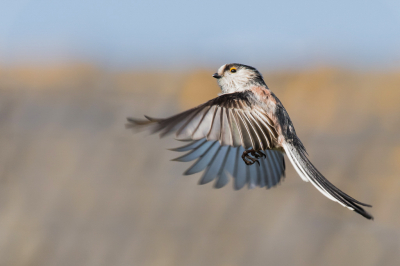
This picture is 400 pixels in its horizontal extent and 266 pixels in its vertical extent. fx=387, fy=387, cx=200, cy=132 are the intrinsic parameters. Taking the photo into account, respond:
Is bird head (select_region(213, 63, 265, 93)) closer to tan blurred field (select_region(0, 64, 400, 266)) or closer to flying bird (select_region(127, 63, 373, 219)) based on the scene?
flying bird (select_region(127, 63, 373, 219))

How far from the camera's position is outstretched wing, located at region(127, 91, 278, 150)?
1.09 metres

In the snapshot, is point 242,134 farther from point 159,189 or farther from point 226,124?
point 159,189

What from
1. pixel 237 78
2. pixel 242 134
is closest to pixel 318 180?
pixel 242 134

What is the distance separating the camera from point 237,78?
1711mm

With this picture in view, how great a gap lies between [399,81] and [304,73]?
2.25 meters

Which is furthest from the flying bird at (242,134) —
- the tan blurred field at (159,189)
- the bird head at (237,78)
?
the tan blurred field at (159,189)

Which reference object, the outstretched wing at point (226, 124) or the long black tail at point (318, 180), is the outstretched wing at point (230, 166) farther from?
the outstretched wing at point (226, 124)

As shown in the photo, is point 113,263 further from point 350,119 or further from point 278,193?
point 350,119

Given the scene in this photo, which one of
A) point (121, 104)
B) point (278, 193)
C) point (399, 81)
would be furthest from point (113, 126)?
point (399, 81)

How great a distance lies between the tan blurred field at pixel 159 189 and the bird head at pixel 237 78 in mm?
1201

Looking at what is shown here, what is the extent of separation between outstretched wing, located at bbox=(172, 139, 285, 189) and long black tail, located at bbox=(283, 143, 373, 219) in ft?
0.65

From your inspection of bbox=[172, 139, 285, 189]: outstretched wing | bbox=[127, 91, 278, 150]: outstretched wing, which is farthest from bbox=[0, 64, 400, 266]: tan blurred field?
bbox=[127, 91, 278, 150]: outstretched wing

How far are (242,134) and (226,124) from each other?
0.06 m

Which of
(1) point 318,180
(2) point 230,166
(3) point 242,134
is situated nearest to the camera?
(3) point 242,134
